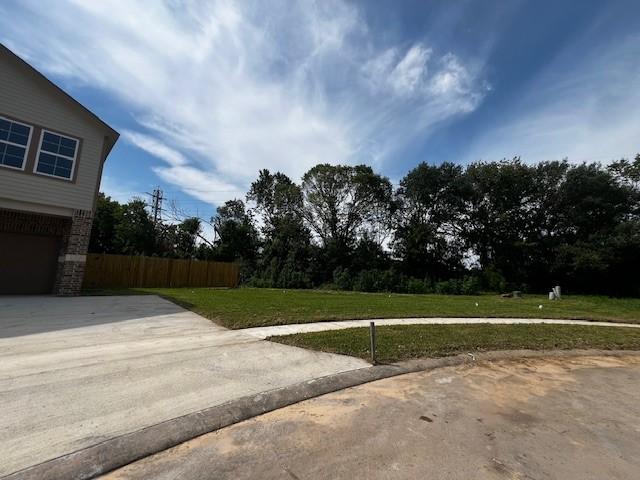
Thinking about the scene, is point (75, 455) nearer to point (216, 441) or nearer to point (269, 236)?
point (216, 441)

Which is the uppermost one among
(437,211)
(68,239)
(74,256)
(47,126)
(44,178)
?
(437,211)

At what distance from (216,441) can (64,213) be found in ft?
41.1

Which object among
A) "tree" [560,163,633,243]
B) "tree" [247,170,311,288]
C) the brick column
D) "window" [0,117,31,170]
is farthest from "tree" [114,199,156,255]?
"tree" [560,163,633,243]

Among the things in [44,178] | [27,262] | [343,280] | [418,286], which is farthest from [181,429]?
[418,286]

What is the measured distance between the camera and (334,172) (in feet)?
104

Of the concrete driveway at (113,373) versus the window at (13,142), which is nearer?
the concrete driveway at (113,373)

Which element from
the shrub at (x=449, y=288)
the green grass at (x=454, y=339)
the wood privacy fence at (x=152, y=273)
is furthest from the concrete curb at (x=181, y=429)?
the shrub at (x=449, y=288)

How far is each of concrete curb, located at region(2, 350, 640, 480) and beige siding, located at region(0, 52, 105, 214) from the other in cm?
1183

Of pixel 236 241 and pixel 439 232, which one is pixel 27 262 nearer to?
pixel 236 241

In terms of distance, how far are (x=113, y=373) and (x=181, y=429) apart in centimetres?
180

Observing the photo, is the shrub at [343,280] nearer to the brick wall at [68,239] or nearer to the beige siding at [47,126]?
the brick wall at [68,239]

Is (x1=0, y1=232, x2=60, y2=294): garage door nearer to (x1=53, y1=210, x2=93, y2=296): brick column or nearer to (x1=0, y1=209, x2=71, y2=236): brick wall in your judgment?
(x1=0, y1=209, x2=71, y2=236): brick wall

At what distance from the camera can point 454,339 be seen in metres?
7.21

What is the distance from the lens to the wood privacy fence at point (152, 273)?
17422mm
